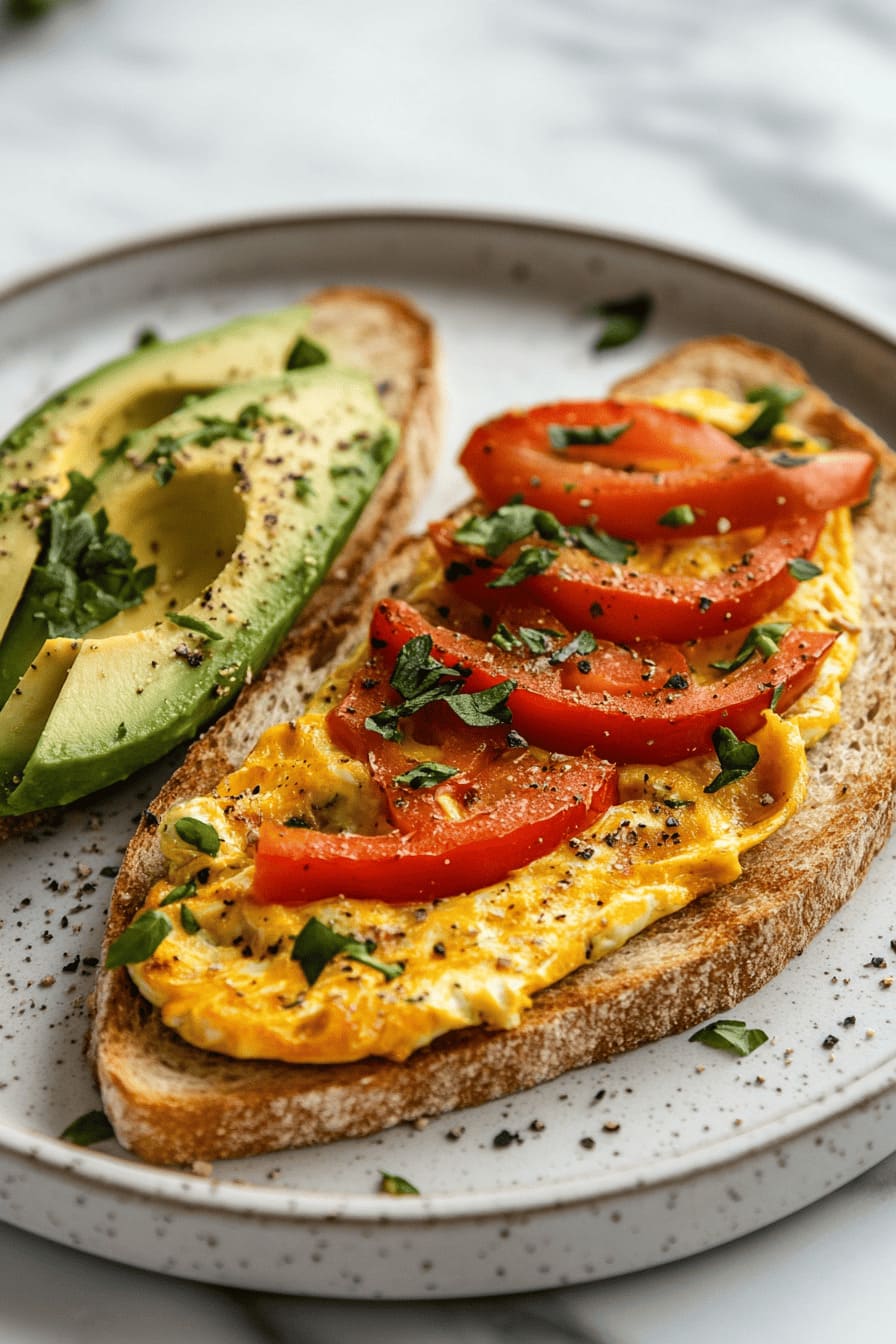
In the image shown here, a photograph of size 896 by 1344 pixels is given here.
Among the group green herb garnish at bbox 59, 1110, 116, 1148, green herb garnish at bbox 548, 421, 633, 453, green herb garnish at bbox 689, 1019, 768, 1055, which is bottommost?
green herb garnish at bbox 59, 1110, 116, 1148

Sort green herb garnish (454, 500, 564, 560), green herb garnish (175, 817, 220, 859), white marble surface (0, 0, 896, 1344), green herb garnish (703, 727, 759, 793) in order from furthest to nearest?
white marble surface (0, 0, 896, 1344) < green herb garnish (454, 500, 564, 560) < green herb garnish (703, 727, 759, 793) < green herb garnish (175, 817, 220, 859)

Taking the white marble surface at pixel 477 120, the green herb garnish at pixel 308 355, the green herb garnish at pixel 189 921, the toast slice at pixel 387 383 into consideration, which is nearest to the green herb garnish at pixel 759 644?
the toast slice at pixel 387 383

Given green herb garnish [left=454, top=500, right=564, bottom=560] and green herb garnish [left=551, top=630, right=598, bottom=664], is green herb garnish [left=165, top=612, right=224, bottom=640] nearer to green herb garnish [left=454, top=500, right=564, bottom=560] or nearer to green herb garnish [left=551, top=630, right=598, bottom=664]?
green herb garnish [left=454, top=500, right=564, bottom=560]

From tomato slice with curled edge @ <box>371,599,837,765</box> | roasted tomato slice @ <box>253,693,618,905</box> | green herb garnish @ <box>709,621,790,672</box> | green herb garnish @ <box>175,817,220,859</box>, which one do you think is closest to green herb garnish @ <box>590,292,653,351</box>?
green herb garnish @ <box>709,621,790,672</box>

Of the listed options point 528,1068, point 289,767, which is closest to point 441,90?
point 289,767

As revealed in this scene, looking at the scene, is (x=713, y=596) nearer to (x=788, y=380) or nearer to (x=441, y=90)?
(x=788, y=380)

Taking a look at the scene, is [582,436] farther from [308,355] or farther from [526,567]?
[308,355]
